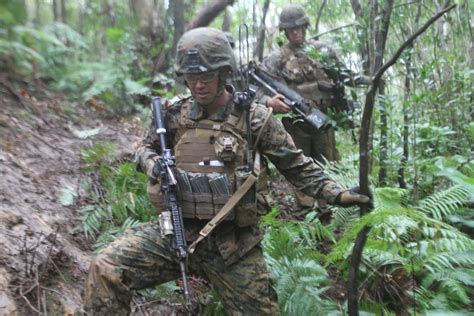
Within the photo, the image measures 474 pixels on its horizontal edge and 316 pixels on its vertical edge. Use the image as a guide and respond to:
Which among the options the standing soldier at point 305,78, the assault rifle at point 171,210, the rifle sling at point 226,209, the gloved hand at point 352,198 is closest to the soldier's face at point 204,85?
the assault rifle at point 171,210

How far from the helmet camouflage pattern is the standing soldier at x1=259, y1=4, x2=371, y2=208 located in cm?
260

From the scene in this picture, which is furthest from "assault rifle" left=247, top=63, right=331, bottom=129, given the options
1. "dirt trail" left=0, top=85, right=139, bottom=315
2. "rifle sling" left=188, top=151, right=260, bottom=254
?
"rifle sling" left=188, top=151, right=260, bottom=254

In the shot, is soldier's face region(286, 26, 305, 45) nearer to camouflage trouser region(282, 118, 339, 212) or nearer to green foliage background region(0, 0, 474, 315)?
green foliage background region(0, 0, 474, 315)

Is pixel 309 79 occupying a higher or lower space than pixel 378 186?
higher

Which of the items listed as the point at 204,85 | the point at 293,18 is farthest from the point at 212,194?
the point at 293,18

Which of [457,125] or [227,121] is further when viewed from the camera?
[457,125]

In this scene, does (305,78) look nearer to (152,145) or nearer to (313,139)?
(313,139)

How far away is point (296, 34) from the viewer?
5.84 m

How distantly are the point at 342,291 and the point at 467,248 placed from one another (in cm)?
108

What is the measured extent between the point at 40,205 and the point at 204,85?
2.07 m

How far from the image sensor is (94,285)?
8.86ft

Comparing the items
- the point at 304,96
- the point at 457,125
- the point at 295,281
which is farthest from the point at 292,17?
the point at 295,281

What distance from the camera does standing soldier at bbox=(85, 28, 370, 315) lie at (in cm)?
279

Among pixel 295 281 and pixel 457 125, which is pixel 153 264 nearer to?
pixel 295 281
